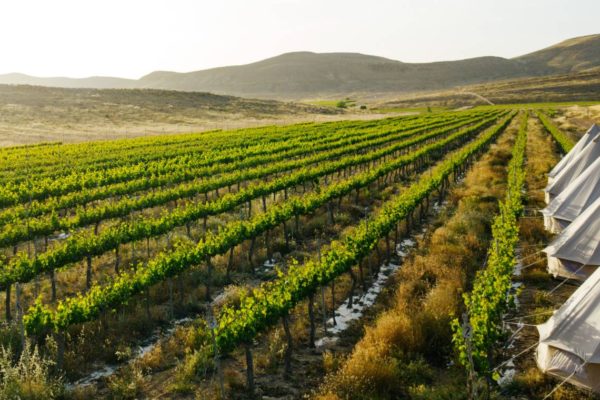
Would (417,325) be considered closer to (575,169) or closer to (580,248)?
(580,248)

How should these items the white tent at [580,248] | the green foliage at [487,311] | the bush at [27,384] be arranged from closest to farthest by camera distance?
the green foliage at [487,311]
the bush at [27,384]
the white tent at [580,248]

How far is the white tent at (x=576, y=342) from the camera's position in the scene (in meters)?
9.08

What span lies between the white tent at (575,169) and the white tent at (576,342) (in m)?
14.2

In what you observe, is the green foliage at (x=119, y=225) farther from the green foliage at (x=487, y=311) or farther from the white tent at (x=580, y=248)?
the white tent at (x=580, y=248)

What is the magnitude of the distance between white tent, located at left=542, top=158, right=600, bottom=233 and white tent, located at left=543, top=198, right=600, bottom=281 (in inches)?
149

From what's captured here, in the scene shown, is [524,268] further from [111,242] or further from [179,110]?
[179,110]

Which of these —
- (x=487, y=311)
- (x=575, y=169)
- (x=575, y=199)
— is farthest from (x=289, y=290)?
(x=575, y=169)

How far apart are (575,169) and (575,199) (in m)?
6.17

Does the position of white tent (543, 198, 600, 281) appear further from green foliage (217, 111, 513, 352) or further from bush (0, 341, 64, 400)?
bush (0, 341, 64, 400)

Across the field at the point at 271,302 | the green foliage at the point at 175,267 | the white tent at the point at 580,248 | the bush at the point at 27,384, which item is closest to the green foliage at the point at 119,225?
the field at the point at 271,302

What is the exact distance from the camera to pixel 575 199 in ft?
58.8

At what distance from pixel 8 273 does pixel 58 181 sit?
1484 cm

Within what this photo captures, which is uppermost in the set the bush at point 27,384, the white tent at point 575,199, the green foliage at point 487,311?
the white tent at point 575,199

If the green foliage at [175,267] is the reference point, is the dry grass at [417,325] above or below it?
below
